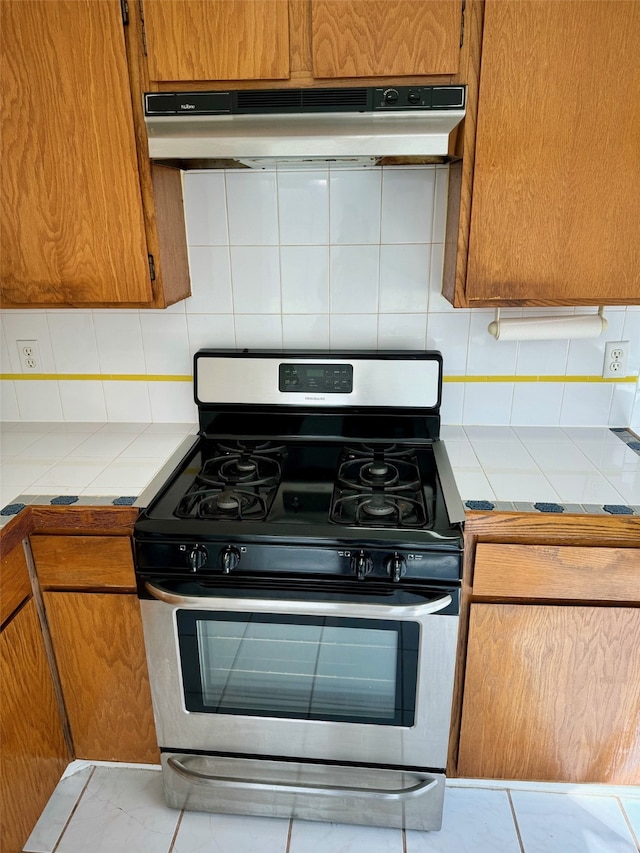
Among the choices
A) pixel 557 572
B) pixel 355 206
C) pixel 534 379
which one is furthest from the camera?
pixel 534 379

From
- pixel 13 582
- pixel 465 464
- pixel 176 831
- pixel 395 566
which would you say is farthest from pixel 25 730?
pixel 465 464

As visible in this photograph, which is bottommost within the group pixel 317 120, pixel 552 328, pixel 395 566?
pixel 395 566

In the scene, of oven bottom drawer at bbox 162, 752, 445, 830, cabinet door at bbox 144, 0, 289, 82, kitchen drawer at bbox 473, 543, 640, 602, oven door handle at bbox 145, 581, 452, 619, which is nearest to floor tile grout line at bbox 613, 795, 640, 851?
oven bottom drawer at bbox 162, 752, 445, 830

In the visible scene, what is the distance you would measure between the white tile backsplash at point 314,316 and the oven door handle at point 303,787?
0.97 m

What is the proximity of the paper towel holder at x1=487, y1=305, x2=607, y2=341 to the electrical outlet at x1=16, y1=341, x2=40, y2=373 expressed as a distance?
1.38m

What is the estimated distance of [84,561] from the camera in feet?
4.63

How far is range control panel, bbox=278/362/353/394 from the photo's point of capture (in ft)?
5.58

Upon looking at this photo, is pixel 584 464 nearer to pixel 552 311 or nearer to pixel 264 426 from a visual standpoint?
pixel 552 311

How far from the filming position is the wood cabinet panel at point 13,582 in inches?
51.2

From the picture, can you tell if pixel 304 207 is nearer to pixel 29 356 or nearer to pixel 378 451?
pixel 378 451

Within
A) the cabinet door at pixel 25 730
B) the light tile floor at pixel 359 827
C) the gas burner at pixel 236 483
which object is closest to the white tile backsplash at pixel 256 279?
the gas burner at pixel 236 483

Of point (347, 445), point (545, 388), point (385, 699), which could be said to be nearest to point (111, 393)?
point (347, 445)

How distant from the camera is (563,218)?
133 cm

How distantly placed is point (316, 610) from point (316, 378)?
2.20ft
